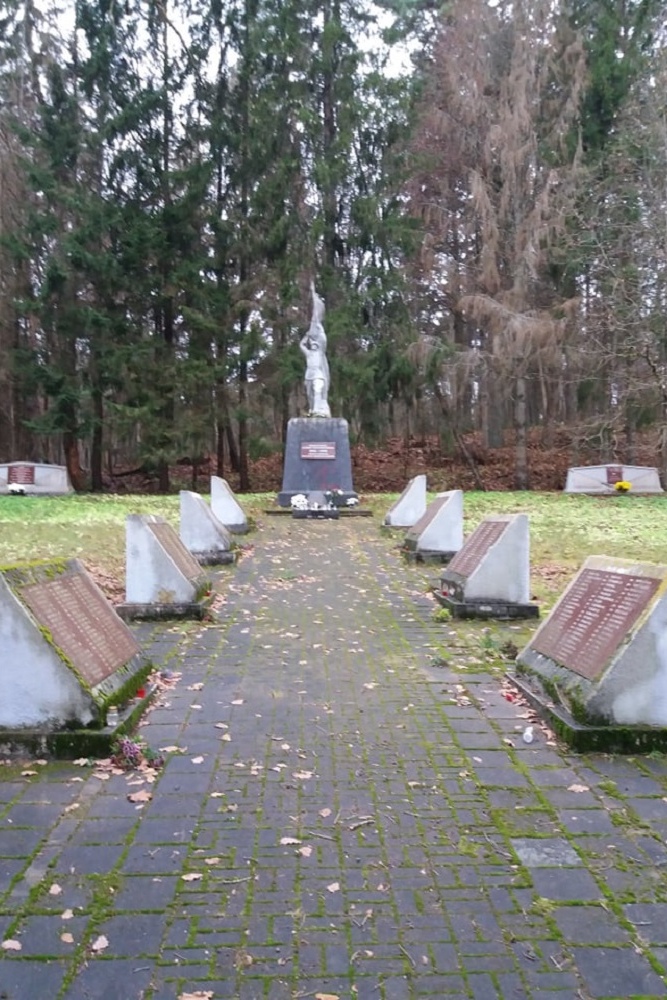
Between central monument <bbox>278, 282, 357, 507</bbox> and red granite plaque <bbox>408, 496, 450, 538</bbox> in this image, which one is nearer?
red granite plaque <bbox>408, 496, 450, 538</bbox>

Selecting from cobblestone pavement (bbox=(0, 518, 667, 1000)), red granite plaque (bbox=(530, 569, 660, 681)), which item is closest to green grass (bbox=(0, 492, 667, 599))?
red granite plaque (bbox=(530, 569, 660, 681))

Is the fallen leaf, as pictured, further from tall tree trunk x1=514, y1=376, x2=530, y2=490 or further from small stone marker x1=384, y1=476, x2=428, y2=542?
tall tree trunk x1=514, y1=376, x2=530, y2=490

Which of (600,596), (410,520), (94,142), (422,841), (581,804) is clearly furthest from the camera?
(94,142)

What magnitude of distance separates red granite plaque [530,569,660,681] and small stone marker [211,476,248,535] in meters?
9.17

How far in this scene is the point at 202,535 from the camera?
1065 cm

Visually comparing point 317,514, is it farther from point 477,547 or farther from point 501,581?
point 501,581

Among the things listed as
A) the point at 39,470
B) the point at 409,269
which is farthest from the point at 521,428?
the point at 39,470

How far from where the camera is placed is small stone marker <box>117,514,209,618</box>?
7.06m

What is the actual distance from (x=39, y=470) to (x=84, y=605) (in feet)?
69.2

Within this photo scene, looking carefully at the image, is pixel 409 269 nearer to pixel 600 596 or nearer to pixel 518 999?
pixel 600 596

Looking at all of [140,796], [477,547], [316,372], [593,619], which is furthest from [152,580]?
[316,372]

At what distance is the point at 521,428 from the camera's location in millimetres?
25375

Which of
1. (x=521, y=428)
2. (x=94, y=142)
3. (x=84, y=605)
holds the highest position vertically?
(x=94, y=142)

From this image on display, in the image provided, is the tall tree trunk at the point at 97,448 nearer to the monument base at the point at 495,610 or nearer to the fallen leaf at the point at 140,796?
the monument base at the point at 495,610
